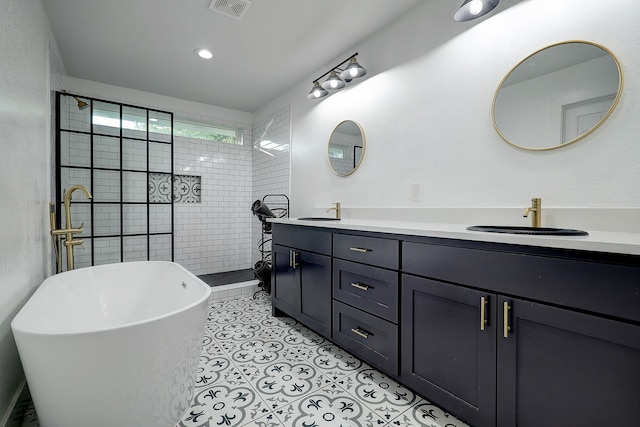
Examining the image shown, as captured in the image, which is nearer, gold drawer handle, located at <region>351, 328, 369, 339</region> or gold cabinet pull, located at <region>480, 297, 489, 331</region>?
gold cabinet pull, located at <region>480, 297, 489, 331</region>

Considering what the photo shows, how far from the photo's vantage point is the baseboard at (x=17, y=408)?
1.23 metres

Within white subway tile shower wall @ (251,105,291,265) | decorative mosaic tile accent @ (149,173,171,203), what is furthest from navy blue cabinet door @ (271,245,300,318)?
decorative mosaic tile accent @ (149,173,171,203)

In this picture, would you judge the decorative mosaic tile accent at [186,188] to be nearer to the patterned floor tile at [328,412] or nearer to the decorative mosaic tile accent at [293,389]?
the decorative mosaic tile accent at [293,389]

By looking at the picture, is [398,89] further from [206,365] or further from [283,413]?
[206,365]

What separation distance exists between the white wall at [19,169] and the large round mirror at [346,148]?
2240 millimetres

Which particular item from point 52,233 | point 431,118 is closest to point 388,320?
point 431,118

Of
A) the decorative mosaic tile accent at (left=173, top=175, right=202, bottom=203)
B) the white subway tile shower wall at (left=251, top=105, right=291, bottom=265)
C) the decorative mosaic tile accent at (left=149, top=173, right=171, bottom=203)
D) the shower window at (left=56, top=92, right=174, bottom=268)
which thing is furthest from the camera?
the decorative mosaic tile accent at (left=173, top=175, right=202, bottom=203)

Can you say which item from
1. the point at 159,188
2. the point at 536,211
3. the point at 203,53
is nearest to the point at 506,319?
the point at 536,211

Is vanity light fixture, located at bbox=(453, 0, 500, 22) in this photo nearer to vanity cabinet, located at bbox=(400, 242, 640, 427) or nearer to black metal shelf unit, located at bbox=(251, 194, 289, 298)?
vanity cabinet, located at bbox=(400, 242, 640, 427)

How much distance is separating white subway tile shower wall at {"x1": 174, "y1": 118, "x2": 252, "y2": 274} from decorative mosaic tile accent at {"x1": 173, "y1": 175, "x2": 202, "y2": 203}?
57 mm

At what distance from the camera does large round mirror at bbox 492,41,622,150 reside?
136 cm

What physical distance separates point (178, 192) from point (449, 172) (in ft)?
11.5

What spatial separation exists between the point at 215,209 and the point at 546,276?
4.04 meters

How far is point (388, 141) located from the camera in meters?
2.37
